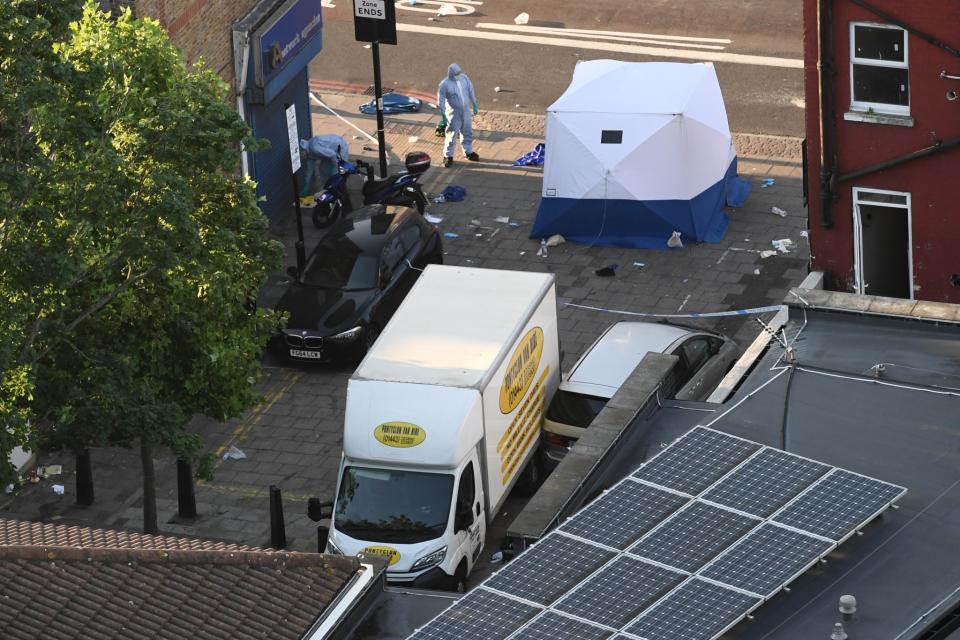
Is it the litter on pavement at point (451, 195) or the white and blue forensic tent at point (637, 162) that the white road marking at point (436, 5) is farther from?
the white and blue forensic tent at point (637, 162)

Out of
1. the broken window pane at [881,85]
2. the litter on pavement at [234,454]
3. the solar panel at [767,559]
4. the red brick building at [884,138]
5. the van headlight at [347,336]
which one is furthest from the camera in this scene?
the van headlight at [347,336]

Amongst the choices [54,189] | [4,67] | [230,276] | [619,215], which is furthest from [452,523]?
[619,215]

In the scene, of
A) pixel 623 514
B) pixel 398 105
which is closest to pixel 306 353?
pixel 398 105

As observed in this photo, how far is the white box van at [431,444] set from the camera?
20000 millimetres

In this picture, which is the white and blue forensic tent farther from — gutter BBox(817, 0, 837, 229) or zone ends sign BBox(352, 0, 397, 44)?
gutter BBox(817, 0, 837, 229)

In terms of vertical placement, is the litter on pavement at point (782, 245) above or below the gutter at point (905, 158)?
below

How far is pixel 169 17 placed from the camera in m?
26.8

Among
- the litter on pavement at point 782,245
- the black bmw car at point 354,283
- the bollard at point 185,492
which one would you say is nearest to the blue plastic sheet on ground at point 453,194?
the black bmw car at point 354,283

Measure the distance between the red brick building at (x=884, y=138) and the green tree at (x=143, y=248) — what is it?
6554 millimetres

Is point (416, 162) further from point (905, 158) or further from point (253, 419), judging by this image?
point (905, 158)

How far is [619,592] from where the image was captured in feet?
43.4

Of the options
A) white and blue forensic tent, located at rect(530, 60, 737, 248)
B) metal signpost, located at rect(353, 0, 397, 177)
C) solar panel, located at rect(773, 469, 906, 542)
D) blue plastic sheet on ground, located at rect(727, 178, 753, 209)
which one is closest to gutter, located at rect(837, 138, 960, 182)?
solar panel, located at rect(773, 469, 906, 542)

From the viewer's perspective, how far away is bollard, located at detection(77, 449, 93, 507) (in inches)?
894

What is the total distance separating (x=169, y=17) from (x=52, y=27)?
9802 millimetres
